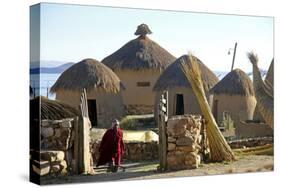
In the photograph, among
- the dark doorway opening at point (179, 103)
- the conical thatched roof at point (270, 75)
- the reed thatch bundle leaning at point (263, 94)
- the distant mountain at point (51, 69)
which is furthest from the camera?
the conical thatched roof at point (270, 75)

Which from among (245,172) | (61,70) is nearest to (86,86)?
(61,70)

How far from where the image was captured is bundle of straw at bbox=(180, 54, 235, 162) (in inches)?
479

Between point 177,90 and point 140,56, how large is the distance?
83 centimetres

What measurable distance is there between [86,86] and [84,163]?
118cm

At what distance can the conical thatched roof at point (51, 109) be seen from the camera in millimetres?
10742

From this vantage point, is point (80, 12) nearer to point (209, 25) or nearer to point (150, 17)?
point (150, 17)

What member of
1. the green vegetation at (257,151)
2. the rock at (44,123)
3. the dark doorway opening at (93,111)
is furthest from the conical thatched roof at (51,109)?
the green vegetation at (257,151)

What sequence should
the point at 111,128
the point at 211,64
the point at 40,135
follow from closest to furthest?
the point at 40,135
the point at 111,128
the point at 211,64

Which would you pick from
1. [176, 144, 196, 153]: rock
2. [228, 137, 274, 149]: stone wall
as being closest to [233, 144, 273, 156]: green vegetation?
[228, 137, 274, 149]: stone wall

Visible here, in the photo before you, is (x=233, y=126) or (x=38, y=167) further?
(x=233, y=126)

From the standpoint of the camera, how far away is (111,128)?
11.5 metres

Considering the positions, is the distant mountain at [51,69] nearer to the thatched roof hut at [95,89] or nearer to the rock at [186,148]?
the thatched roof hut at [95,89]

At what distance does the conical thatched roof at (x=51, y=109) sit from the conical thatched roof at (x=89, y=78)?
0.22 metres

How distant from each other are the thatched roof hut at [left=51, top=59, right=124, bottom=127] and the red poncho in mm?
156
